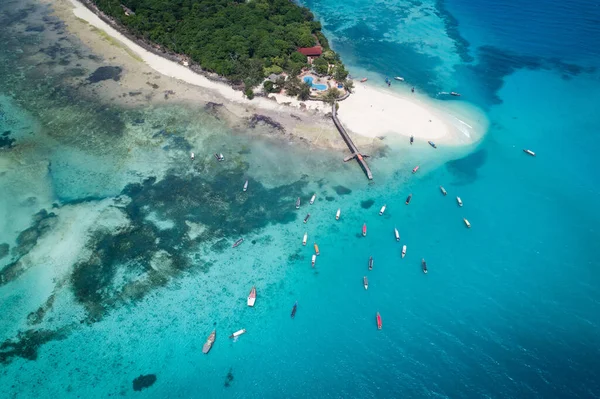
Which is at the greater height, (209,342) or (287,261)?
(287,261)

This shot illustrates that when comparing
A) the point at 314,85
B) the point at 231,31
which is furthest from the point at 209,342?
the point at 231,31

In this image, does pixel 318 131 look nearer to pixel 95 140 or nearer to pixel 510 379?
pixel 95 140

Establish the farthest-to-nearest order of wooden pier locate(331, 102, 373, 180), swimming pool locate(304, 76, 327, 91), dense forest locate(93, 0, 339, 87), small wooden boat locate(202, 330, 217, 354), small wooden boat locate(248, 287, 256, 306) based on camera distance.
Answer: dense forest locate(93, 0, 339, 87) < swimming pool locate(304, 76, 327, 91) < wooden pier locate(331, 102, 373, 180) < small wooden boat locate(248, 287, 256, 306) < small wooden boat locate(202, 330, 217, 354)

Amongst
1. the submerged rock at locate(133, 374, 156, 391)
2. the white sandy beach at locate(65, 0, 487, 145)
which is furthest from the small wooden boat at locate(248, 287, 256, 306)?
the white sandy beach at locate(65, 0, 487, 145)

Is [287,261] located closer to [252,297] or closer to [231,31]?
[252,297]

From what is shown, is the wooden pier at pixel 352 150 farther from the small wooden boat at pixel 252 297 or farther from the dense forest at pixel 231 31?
the small wooden boat at pixel 252 297

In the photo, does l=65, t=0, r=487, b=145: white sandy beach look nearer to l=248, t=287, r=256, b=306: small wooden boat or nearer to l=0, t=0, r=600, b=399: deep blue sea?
l=0, t=0, r=600, b=399: deep blue sea
